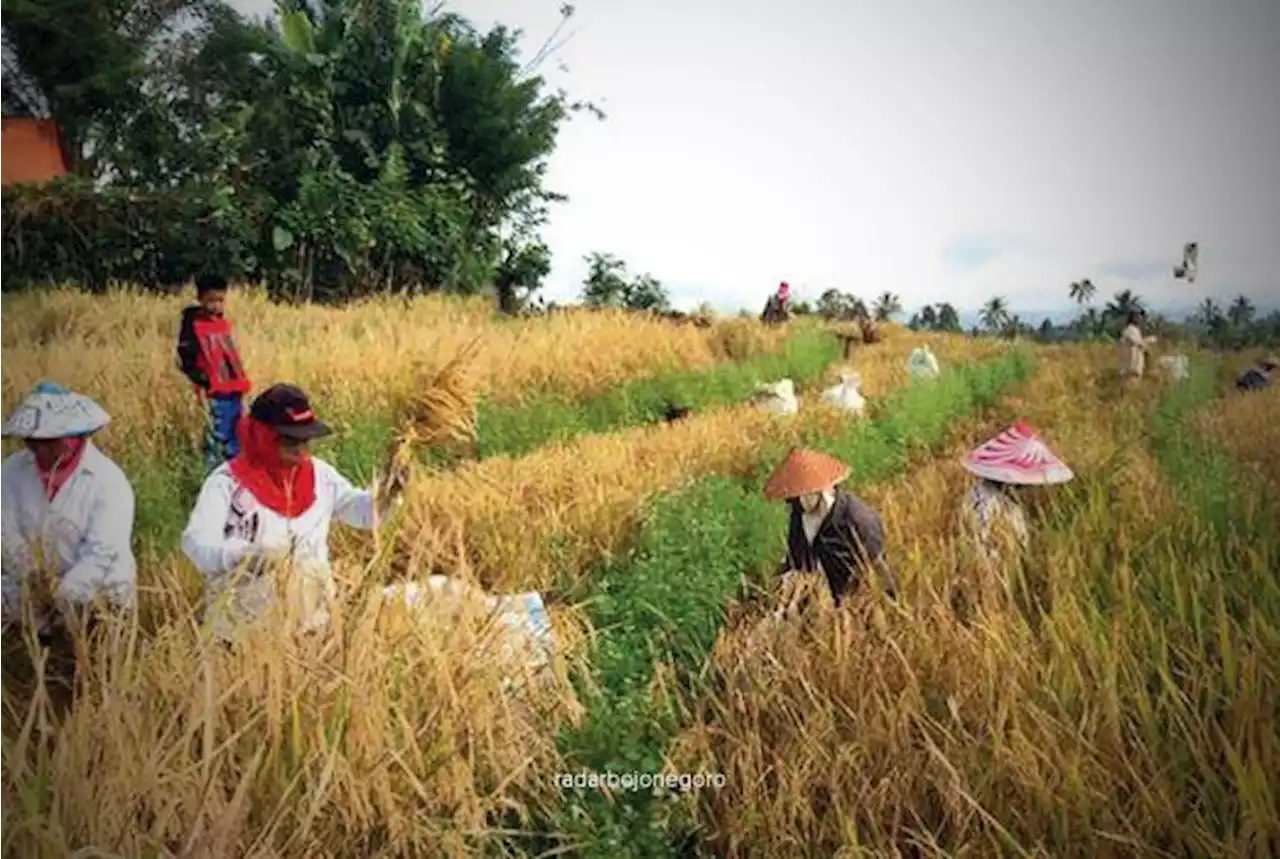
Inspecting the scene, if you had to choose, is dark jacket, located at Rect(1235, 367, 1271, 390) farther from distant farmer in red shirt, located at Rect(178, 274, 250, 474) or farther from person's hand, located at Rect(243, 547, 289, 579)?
distant farmer in red shirt, located at Rect(178, 274, 250, 474)

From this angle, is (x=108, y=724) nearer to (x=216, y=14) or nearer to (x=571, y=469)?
(x=216, y=14)

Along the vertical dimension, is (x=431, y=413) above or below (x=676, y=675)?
above

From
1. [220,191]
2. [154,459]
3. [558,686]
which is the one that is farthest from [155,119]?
[558,686]

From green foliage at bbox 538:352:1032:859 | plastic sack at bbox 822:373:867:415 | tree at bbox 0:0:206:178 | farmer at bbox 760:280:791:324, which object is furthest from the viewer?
plastic sack at bbox 822:373:867:415

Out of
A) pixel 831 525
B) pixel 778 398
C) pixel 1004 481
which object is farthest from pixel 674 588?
pixel 778 398

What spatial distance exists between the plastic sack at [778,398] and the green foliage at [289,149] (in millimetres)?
1516

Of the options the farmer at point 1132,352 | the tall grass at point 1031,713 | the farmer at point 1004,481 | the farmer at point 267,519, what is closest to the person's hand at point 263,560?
the farmer at point 267,519

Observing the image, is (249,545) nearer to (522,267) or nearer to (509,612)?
(509,612)

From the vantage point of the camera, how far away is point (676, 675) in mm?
2377

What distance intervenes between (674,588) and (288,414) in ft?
3.49

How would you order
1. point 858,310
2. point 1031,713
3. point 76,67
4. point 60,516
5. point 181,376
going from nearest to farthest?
point 1031,713, point 60,516, point 76,67, point 181,376, point 858,310

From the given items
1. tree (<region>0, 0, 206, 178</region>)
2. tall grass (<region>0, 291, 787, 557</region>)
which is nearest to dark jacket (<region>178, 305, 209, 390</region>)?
tall grass (<region>0, 291, 787, 557</region>)

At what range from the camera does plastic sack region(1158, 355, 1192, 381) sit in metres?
2.65

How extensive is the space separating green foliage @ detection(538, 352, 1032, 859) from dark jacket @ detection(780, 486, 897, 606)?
0.31 meters
